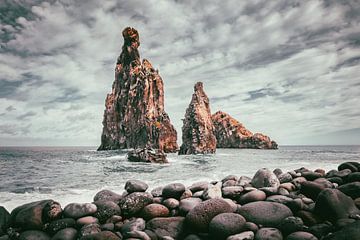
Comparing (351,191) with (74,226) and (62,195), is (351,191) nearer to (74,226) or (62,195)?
(74,226)

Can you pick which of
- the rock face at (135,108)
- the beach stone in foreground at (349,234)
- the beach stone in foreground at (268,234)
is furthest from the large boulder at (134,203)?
the rock face at (135,108)

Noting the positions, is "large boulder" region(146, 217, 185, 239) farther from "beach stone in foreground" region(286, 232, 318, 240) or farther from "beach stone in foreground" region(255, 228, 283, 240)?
"beach stone in foreground" region(286, 232, 318, 240)

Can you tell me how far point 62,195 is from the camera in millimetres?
11883

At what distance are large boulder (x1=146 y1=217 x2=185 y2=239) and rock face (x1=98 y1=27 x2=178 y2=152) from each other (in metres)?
83.7

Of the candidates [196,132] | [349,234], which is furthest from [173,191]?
[196,132]

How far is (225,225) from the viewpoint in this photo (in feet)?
18.6

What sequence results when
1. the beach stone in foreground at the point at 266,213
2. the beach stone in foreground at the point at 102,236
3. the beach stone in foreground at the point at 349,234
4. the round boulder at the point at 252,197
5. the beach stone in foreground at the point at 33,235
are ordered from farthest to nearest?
the round boulder at the point at 252,197 < the beach stone in foreground at the point at 33,235 < the beach stone in foreground at the point at 266,213 < the beach stone in foreground at the point at 102,236 < the beach stone in foreground at the point at 349,234

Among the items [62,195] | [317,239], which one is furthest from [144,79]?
[317,239]

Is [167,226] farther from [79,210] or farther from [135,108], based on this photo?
[135,108]

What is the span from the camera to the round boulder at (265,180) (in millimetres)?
8904

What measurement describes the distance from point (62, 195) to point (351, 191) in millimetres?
11379

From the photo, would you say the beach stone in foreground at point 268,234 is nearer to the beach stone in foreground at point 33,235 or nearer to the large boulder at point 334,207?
the large boulder at point 334,207

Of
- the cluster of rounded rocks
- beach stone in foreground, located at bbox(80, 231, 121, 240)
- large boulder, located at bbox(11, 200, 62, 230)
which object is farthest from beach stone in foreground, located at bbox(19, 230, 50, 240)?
beach stone in foreground, located at bbox(80, 231, 121, 240)

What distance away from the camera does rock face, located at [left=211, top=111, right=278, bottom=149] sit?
142125 millimetres
